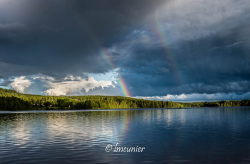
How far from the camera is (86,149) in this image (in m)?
40.5

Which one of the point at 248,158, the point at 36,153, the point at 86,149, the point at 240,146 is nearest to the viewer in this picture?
the point at 248,158

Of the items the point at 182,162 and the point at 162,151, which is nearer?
the point at 182,162

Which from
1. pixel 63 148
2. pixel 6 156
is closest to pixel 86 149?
pixel 63 148

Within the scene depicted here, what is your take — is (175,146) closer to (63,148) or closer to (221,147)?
(221,147)

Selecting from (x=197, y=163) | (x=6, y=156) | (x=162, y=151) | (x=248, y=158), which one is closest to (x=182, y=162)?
(x=197, y=163)

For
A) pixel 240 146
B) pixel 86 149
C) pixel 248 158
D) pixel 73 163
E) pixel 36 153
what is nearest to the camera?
pixel 73 163

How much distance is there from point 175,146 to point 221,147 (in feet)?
27.4

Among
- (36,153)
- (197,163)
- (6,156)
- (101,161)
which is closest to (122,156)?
(101,161)

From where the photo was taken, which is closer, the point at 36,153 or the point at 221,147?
the point at 36,153

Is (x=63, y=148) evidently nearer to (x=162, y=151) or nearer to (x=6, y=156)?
(x=6, y=156)

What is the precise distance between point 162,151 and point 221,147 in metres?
12.2

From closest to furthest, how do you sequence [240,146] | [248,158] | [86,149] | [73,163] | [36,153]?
[73,163] < [248,158] < [36,153] < [86,149] < [240,146]

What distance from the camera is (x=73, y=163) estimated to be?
31.1 meters

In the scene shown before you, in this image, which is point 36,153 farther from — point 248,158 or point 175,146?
point 248,158
